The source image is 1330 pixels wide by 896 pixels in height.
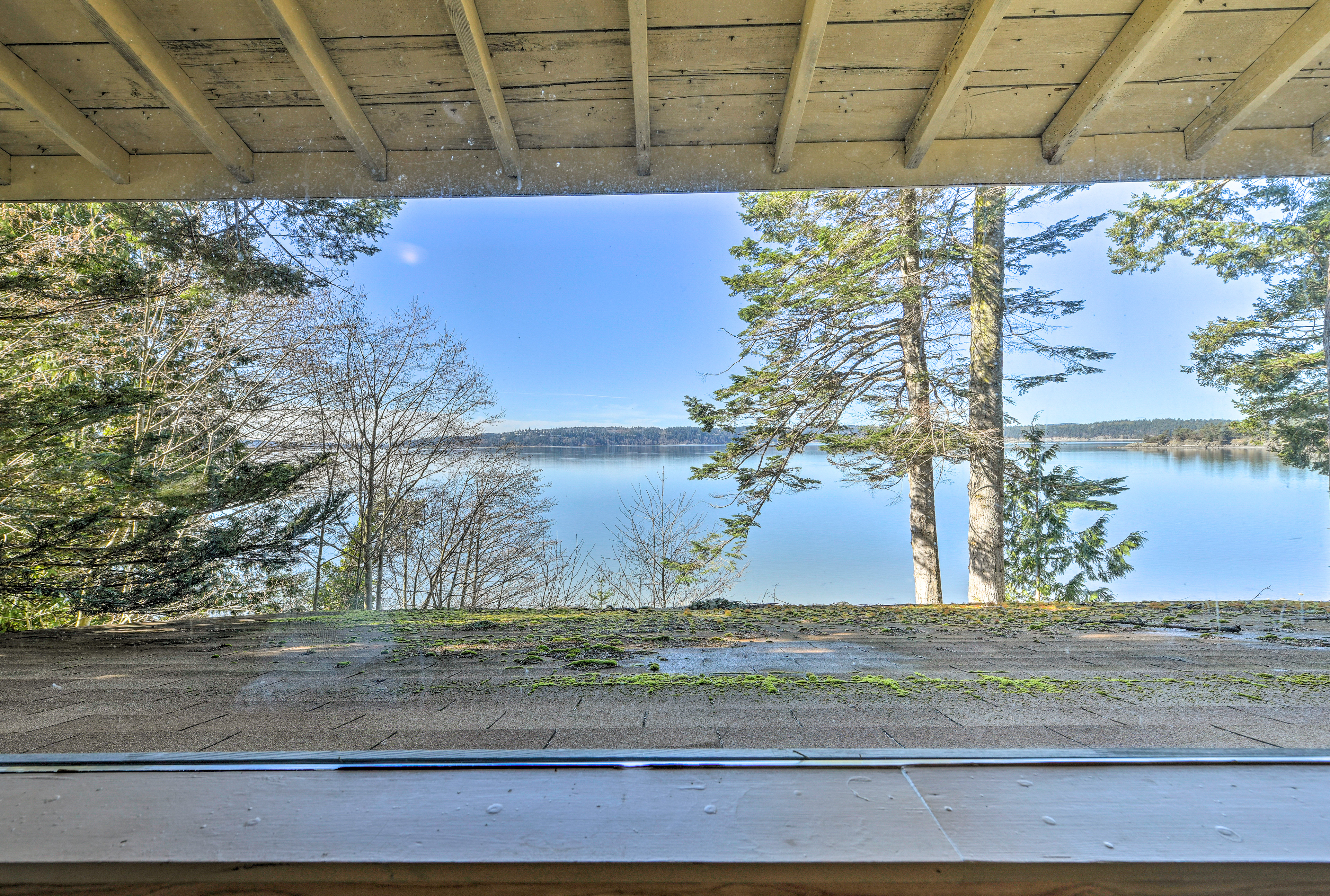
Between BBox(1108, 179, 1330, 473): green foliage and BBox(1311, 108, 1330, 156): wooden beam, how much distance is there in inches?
85.9

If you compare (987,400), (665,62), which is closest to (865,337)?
(987,400)

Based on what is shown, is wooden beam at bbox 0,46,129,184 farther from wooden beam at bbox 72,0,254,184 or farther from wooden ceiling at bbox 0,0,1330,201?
wooden beam at bbox 72,0,254,184

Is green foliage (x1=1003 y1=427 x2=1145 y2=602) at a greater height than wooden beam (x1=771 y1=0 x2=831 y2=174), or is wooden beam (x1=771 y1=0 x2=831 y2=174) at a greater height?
wooden beam (x1=771 y1=0 x2=831 y2=174)

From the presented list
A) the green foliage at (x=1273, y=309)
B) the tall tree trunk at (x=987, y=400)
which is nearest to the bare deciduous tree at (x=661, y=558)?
the tall tree trunk at (x=987, y=400)

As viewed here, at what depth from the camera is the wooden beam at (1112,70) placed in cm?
91

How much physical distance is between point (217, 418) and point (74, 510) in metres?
0.53

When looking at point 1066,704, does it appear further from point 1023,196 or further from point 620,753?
point 1023,196

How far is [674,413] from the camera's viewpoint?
353 centimetres

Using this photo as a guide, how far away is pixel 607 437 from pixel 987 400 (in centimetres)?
277

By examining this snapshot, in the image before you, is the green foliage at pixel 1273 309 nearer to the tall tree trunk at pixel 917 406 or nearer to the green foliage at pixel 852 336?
the green foliage at pixel 852 336

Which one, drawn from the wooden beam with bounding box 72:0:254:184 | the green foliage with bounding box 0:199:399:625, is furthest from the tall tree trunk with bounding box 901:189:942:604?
the green foliage with bounding box 0:199:399:625

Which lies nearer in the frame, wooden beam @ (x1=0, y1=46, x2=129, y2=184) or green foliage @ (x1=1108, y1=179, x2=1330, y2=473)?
wooden beam @ (x1=0, y1=46, x2=129, y2=184)

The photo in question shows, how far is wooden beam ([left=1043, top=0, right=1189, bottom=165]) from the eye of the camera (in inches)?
36.0

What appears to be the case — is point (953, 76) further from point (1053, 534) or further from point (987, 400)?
point (1053, 534)
